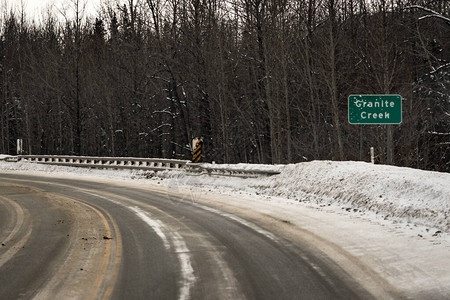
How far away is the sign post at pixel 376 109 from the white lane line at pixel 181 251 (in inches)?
327

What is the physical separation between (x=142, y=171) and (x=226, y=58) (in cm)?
1104

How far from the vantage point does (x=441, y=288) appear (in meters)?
6.10

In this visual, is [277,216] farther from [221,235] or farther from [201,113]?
[201,113]

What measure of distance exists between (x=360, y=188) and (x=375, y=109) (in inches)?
168

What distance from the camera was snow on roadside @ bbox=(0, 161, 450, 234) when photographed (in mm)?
10523

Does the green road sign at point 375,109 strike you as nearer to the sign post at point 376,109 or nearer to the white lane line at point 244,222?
the sign post at point 376,109

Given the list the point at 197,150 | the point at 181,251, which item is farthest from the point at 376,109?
the point at 181,251

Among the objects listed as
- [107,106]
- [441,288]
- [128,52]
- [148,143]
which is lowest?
[441,288]

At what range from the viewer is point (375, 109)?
16.5m

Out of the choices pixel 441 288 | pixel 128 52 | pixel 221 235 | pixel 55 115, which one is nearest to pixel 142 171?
pixel 128 52

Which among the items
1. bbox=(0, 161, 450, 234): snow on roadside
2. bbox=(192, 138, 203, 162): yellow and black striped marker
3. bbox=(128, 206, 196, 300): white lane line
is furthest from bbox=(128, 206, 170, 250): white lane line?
bbox=(192, 138, 203, 162): yellow and black striped marker

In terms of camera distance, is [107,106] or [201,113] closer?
[201,113]

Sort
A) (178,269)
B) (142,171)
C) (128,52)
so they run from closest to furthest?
(178,269), (142,171), (128,52)

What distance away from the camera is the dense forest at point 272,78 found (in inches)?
1040
